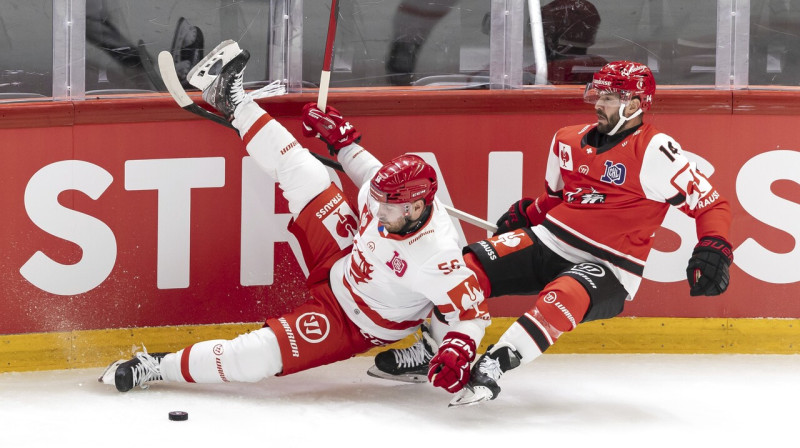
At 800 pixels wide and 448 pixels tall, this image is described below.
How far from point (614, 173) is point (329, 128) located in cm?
109

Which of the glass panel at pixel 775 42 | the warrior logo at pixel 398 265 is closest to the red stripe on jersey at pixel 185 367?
the warrior logo at pixel 398 265

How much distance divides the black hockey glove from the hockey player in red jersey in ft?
0.37

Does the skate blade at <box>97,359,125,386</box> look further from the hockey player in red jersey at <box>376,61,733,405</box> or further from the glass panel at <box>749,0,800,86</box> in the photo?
the glass panel at <box>749,0,800,86</box>

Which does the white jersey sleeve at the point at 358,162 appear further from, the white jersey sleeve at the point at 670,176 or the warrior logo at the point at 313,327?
the white jersey sleeve at the point at 670,176

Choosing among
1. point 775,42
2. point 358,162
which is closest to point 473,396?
point 358,162

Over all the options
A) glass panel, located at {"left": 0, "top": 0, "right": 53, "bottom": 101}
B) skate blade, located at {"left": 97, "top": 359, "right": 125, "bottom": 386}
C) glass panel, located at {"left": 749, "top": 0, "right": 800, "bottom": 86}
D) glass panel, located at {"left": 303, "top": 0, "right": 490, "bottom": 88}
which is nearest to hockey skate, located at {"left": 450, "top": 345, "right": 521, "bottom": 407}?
skate blade, located at {"left": 97, "top": 359, "right": 125, "bottom": 386}

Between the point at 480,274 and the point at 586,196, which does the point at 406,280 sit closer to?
the point at 480,274

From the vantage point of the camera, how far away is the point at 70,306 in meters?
4.19

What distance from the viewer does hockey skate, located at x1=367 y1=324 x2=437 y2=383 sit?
391cm

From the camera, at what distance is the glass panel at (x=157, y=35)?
4.25 metres

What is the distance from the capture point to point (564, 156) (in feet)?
12.9

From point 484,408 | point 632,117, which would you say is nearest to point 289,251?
point 484,408

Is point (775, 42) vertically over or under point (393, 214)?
over

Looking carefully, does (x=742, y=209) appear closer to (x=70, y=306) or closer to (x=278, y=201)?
(x=278, y=201)
